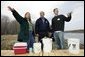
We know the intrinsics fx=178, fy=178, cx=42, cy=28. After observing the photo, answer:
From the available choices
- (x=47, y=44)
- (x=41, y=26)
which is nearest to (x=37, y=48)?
(x=47, y=44)

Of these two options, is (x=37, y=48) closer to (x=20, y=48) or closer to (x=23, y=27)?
(x=20, y=48)

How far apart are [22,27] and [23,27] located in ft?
0.05

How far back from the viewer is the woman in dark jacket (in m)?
Result: 2.51

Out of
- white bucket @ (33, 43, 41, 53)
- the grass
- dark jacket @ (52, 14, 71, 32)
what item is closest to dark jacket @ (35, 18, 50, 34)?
dark jacket @ (52, 14, 71, 32)

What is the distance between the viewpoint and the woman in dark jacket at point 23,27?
251 centimetres

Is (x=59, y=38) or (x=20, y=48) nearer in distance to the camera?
(x=20, y=48)

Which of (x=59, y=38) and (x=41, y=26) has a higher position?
(x=41, y=26)

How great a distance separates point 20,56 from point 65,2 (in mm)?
985

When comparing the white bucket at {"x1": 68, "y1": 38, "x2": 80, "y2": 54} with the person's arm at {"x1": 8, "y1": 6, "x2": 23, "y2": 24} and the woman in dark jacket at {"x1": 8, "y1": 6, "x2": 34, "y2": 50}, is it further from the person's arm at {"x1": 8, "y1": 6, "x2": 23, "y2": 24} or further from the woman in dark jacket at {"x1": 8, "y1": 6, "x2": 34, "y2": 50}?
the person's arm at {"x1": 8, "y1": 6, "x2": 23, "y2": 24}

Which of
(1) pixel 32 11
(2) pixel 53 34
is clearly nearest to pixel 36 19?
(1) pixel 32 11

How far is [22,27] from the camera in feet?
8.29

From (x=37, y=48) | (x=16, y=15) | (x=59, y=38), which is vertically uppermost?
(x=16, y=15)

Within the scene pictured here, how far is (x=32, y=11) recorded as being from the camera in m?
2.53

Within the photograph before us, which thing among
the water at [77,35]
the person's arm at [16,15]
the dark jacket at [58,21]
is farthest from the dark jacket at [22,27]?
the water at [77,35]
